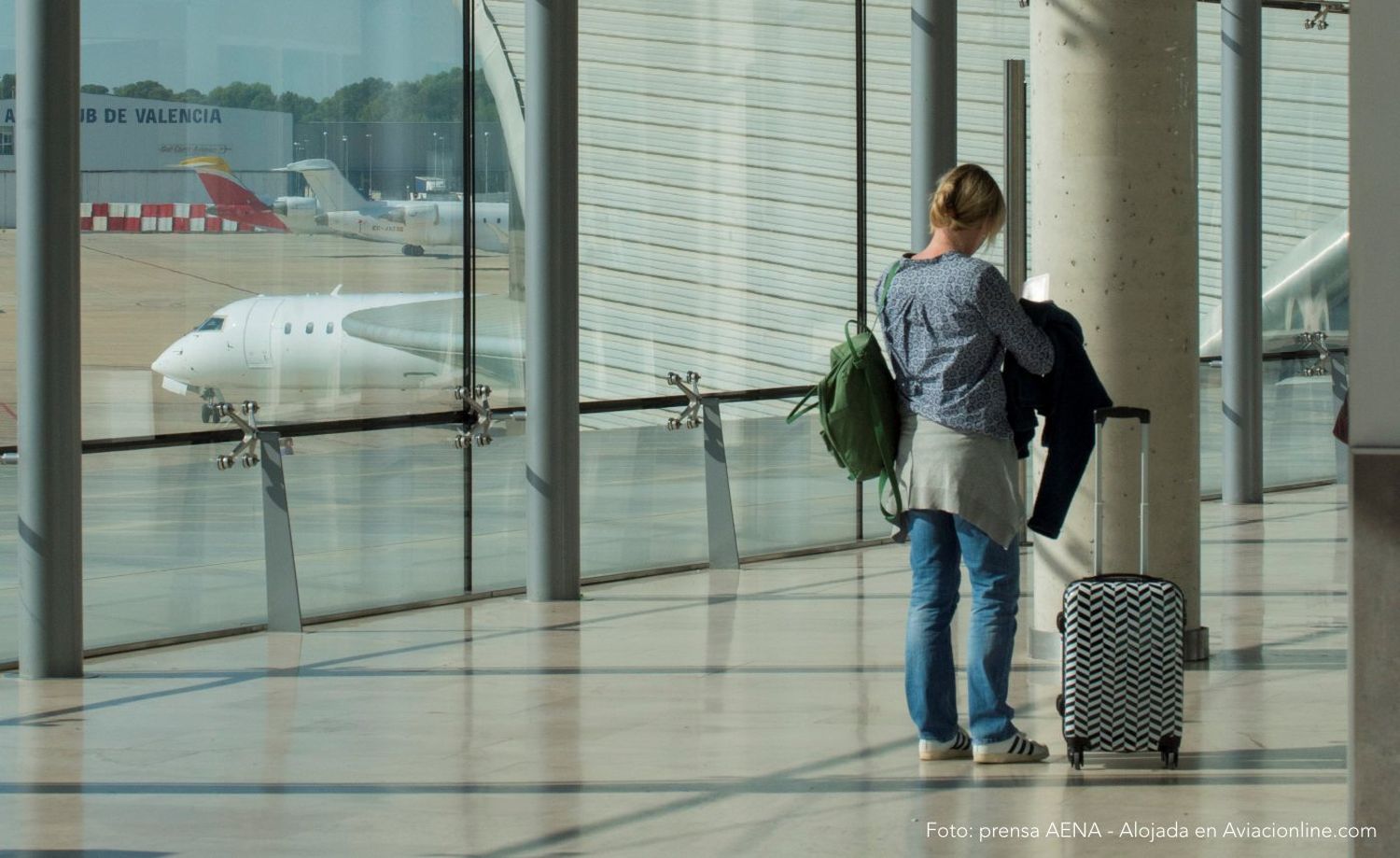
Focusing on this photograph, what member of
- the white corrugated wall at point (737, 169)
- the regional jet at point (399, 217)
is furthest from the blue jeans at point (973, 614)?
the white corrugated wall at point (737, 169)

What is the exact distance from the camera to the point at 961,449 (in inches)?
210

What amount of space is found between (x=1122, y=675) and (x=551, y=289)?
4225mm

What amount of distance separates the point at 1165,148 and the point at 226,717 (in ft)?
12.5

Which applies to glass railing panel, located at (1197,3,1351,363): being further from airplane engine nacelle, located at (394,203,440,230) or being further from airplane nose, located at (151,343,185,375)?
airplane nose, located at (151,343,185,375)

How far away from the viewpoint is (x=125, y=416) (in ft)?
27.5

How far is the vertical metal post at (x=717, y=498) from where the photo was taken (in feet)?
34.4

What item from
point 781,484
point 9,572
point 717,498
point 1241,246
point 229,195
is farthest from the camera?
point 1241,246

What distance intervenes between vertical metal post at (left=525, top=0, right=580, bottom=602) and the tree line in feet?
2.26

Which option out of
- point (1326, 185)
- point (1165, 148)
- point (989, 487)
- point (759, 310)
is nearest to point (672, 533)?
point (759, 310)

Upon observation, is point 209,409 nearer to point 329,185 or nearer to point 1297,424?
point 329,185

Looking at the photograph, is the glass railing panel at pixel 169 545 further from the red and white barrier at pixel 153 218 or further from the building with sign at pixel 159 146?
the building with sign at pixel 159 146

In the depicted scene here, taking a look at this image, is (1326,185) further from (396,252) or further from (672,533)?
(396,252)

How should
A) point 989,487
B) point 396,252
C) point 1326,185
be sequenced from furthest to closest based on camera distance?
point 1326,185 → point 396,252 → point 989,487

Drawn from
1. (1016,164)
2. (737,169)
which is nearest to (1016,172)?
(1016,164)
